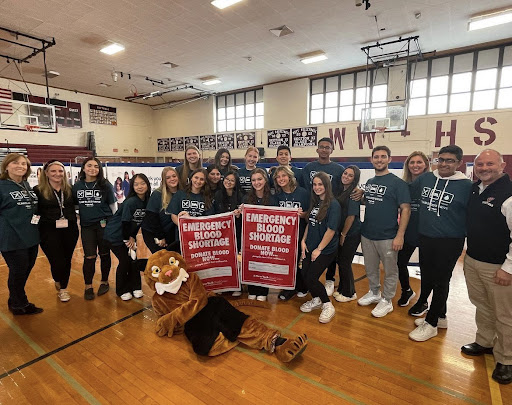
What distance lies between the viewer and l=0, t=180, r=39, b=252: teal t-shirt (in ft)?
9.97

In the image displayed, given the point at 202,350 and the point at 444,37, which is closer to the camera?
the point at 202,350

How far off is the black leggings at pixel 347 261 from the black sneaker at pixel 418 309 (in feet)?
2.17

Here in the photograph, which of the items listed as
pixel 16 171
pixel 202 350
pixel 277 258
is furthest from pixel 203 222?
pixel 16 171

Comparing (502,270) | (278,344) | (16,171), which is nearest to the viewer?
(502,270)

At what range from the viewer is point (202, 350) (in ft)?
8.32

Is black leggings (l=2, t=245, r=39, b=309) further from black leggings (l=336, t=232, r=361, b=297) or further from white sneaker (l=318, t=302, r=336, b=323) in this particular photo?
black leggings (l=336, t=232, r=361, b=297)

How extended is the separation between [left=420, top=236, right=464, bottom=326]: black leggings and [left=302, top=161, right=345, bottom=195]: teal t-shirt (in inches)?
46.7

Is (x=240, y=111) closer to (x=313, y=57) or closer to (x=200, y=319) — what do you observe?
(x=313, y=57)

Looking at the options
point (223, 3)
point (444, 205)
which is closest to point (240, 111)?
point (223, 3)

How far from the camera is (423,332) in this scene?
281 cm

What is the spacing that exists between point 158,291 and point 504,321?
9.78ft

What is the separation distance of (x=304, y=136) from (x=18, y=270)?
12094 mm

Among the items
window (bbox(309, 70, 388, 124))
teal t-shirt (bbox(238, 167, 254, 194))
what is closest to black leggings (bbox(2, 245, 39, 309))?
teal t-shirt (bbox(238, 167, 254, 194))

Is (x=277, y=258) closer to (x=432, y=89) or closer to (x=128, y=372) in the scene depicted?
(x=128, y=372)
